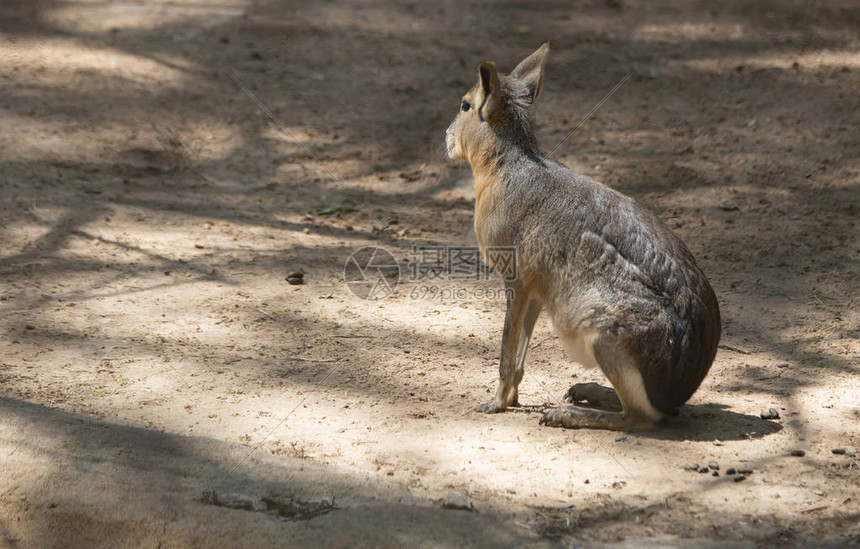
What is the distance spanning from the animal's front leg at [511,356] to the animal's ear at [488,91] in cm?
108

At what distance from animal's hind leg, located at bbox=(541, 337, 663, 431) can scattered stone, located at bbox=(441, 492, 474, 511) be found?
110 centimetres

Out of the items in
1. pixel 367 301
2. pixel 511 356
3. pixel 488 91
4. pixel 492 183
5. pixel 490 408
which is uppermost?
pixel 488 91

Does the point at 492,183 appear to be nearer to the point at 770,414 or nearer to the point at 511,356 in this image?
the point at 511,356

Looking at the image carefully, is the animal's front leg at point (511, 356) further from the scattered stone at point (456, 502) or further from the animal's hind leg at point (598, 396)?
the scattered stone at point (456, 502)

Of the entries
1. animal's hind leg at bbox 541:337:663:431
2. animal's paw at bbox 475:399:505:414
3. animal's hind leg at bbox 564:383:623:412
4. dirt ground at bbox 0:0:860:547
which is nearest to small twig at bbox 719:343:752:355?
dirt ground at bbox 0:0:860:547

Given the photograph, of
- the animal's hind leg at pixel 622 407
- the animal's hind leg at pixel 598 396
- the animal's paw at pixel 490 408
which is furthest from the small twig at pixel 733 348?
the animal's paw at pixel 490 408

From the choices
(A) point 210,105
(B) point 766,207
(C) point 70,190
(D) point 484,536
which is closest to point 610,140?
(B) point 766,207

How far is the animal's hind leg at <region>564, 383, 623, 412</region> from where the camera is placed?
514 cm

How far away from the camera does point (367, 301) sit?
6648 millimetres

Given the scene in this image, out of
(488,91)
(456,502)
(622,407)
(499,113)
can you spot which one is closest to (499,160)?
(499,113)

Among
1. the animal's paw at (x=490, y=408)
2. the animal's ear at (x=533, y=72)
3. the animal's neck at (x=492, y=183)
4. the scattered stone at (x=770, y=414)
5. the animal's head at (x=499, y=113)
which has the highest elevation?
the animal's ear at (x=533, y=72)

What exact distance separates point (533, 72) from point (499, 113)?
405 millimetres

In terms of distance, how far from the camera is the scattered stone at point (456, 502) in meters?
3.78

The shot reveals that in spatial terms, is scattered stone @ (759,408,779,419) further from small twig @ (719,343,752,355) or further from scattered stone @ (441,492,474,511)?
scattered stone @ (441,492,474,511)
